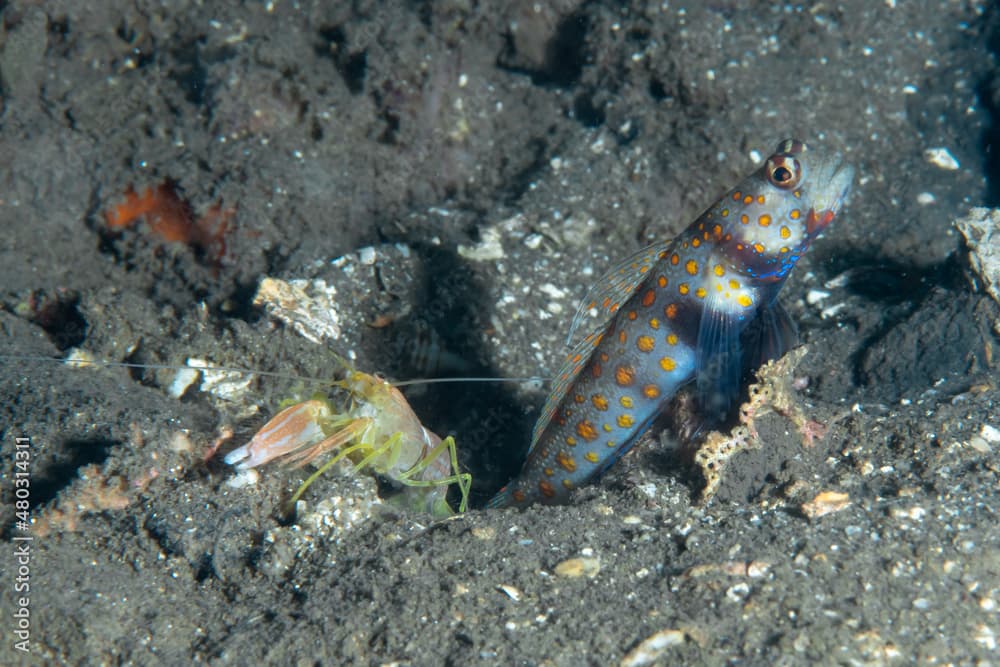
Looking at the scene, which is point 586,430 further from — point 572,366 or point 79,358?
point 79,358

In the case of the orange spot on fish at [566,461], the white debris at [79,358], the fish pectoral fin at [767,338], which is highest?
the fish pectoral fin at [767,338]

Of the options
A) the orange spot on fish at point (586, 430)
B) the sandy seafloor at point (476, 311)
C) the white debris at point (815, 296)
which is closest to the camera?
the sandy seafloor at point (476, 311)

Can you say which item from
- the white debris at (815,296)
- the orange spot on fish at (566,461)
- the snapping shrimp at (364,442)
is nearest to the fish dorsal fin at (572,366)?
the orange spot on fish at (566,461)

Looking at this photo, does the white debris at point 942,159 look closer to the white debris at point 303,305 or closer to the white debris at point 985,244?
the white debris at point 985,244

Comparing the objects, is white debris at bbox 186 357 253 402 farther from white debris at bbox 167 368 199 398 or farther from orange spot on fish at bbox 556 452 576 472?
orange spot on fish at bbox 556 452 576 472

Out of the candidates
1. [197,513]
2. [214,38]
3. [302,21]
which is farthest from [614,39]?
[197,513]

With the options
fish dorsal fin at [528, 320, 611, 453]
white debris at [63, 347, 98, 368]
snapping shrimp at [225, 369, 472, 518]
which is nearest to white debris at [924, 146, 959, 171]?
fish dorsal fin at [528, 320, 611, 453]

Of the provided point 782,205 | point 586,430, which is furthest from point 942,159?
point 586,430
